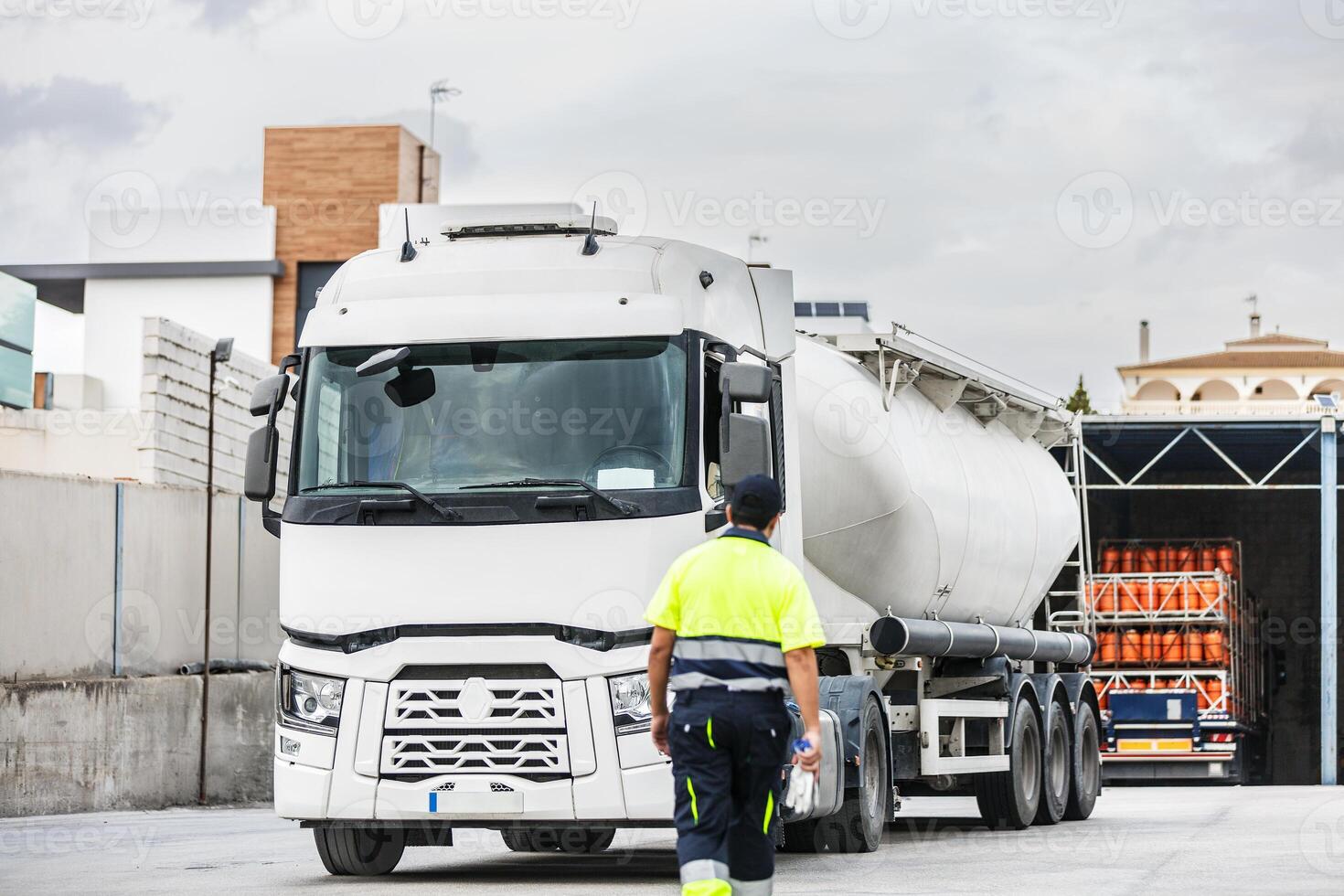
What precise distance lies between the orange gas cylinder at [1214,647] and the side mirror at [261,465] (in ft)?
72.6

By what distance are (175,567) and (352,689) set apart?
1070 cm

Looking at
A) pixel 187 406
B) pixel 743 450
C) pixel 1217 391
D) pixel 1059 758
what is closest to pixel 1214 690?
pixel 1059 758

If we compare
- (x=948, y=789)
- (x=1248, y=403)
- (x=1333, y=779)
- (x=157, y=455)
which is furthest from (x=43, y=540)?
(x=1248, y=403)

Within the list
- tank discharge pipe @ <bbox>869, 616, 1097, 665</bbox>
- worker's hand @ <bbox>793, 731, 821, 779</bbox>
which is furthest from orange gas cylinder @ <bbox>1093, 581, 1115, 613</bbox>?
worker's hand @ <bbox>793, 731, 821, 779</bbox>

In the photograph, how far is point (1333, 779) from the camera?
3188 centimetres

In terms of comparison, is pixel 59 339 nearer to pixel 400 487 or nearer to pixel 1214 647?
pixel 1214 647

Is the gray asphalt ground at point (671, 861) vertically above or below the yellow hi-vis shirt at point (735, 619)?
below

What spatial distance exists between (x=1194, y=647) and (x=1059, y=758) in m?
13.2

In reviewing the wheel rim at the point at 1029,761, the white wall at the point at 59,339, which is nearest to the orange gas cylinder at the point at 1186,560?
the wheel rim at the point at 1029,761

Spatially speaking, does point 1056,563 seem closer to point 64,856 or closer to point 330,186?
point 64,856

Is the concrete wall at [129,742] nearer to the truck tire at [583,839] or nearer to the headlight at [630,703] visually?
the truck tire at [583,839]

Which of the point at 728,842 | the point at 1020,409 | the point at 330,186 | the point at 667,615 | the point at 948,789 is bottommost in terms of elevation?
the point at 948,789

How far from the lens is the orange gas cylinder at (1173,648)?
99.3 ft

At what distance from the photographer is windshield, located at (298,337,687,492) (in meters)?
10.3
